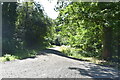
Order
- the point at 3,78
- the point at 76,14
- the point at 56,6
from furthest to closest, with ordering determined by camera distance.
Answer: the point at 56,6, the point at 76,14, the point at 3,78

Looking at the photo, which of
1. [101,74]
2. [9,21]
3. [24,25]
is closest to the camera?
[101,74]

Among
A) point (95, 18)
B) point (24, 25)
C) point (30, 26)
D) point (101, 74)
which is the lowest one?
point (101, 74)

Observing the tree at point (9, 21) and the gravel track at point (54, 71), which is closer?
the gravel track at point (54, 71)

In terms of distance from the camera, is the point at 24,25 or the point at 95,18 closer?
the point at 95,18

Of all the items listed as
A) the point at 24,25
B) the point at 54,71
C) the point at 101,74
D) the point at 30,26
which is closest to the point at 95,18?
the point at 101,74

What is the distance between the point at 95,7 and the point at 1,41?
A: 10272 millimetres

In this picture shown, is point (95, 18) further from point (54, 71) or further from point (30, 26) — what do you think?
point (30, 26)

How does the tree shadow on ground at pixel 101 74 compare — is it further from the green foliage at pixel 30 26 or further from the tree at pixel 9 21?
the green foliage at pixel 30 26

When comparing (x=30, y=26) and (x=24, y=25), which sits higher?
(x=24, y=25)

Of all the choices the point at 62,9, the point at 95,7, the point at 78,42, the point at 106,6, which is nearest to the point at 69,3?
the point at 62,9

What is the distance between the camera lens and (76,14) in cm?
984

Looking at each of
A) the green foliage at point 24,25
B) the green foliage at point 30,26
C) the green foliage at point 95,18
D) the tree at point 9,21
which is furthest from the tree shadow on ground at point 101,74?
the green foliage at point 30,26

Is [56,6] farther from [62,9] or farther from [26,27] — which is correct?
[26,27]

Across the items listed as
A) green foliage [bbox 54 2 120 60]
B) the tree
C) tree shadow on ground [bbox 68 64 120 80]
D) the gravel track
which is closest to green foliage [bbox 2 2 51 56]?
the tree
